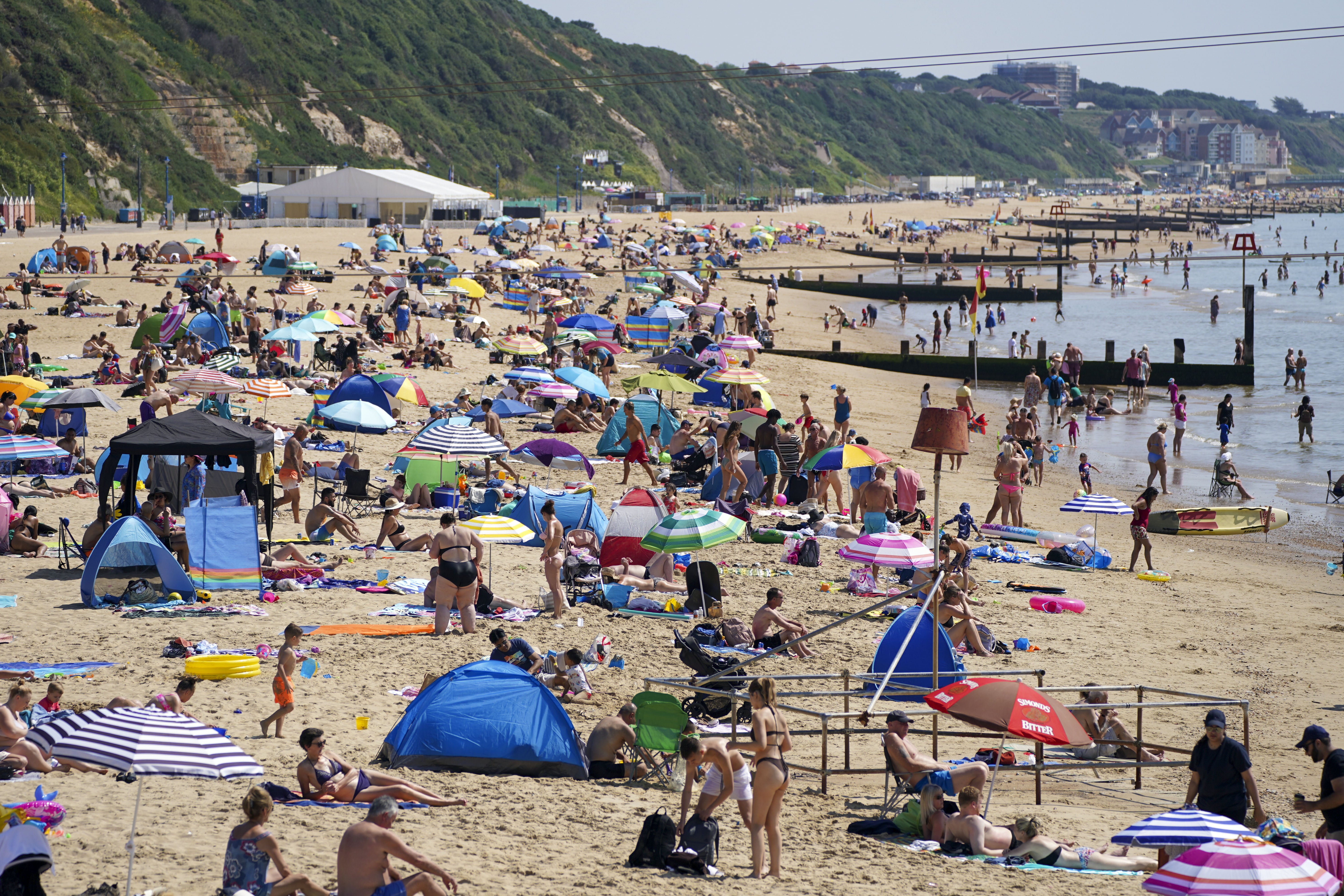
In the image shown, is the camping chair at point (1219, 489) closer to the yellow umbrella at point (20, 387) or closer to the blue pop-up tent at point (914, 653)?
the blue pop-up tent at point (914, 653)

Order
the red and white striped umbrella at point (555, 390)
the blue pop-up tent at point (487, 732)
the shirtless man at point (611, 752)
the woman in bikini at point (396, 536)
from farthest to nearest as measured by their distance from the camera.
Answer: the red and white striped umbrella at point (555, 390), the woman in bikini at point (396, 536), the shirtless man at point (611, 752), the blue pop-up tent at point (487, 732)

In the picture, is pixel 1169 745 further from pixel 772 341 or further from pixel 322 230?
pixel 322 230

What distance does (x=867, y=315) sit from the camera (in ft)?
151

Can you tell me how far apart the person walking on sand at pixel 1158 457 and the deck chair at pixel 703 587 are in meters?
10.9

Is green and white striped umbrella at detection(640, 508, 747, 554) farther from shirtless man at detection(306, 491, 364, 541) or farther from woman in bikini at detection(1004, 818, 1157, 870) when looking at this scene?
woman in bikini at detection(1004, 818, 1157, 870)

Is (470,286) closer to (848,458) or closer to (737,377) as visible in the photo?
(737,377)

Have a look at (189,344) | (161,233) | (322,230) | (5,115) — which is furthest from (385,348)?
(5,115)

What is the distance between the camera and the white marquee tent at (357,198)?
64250 mm

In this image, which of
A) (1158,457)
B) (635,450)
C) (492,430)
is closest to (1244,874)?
(635,450)

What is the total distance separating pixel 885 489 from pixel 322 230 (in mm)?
47819

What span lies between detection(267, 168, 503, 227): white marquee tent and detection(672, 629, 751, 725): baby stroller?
56.0m

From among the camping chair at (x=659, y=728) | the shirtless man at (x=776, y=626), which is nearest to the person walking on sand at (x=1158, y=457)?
the shirtless man at (x=776, y=626)

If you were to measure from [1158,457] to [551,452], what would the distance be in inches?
422

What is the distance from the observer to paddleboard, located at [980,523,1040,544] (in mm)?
16703
